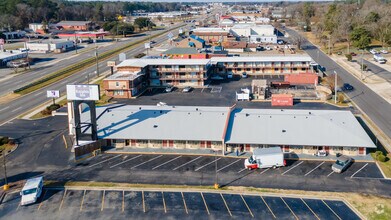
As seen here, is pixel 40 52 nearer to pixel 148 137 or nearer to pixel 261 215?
pixel 148 137

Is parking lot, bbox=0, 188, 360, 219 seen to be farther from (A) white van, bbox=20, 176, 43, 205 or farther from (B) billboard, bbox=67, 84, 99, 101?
(B) billboard, bbox=67, 84, 99, 101

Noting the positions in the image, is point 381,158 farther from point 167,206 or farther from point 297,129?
point 167,206

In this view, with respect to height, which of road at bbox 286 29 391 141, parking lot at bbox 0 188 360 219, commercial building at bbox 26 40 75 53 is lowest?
parking lot at bbox 0 188 360 219

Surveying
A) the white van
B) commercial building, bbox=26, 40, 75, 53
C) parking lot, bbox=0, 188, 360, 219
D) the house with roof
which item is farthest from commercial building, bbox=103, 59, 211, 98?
commercial building, bbox=26, 40, 75, 53

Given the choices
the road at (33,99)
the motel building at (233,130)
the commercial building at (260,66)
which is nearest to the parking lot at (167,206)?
the motel building at (233,130)

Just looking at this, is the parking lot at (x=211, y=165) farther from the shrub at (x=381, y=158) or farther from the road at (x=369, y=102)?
the road at (x=369, y=102)

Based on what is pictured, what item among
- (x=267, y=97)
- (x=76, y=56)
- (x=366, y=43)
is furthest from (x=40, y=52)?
(x=366, y=43)

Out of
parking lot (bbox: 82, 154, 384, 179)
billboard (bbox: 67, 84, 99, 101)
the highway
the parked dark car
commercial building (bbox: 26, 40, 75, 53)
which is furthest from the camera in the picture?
commercial building (bbox: 26, 40, 75, 53)
